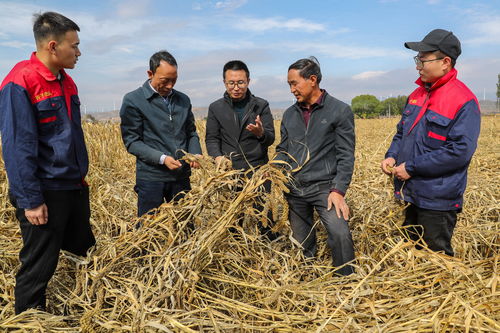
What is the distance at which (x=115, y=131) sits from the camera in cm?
783

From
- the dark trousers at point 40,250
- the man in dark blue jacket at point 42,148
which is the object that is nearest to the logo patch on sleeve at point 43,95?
the man in dark blue jacket at point 42,148

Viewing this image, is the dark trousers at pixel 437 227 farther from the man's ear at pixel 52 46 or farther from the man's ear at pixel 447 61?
the man's ear at pixel 52 46

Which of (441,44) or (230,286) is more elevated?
(441,44)

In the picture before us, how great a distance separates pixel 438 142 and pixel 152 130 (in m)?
2.10

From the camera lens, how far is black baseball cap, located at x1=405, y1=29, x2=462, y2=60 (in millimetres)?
2326

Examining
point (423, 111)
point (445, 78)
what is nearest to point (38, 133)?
point (423, 111)

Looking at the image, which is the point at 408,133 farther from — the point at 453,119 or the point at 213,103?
the point at 213,103

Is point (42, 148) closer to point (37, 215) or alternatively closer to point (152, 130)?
point (37, 215)

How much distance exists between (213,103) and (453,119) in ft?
6.39

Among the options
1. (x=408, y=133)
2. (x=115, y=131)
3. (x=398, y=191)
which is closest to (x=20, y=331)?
(x=398, y=191)

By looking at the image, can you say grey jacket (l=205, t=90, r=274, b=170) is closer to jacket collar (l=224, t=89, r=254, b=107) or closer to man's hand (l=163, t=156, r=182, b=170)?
jacket collar (l=224, t=89, r=254, b=107)

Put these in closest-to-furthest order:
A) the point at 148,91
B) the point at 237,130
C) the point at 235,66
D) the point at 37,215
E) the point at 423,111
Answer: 1. the point at 37,215
2. the point at 423,111
3. the point at 148,91
4. the point at 235,66
5. the point at 237,130

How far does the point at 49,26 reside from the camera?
2.08m

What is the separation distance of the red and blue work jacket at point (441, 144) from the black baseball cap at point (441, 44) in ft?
0.45
